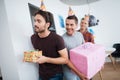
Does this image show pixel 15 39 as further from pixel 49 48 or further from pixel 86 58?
pixel 86 58

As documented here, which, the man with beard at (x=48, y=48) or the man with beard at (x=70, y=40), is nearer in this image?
the man with beard at (x=48, y=48)

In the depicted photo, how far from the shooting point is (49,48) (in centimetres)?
161

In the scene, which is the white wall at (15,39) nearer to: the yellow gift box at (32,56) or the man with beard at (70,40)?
the yellow gift box at (32,56)

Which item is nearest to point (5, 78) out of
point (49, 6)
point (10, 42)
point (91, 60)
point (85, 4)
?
point (10, 42)

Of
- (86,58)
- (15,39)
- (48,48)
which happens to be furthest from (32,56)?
(86,58)

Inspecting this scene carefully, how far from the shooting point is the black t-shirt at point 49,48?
62.3 inches

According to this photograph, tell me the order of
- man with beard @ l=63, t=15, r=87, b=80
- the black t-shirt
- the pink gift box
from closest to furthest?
the black t-shirt
the pink gift box
man with beard @ l=63, t=15, r=87, b=80

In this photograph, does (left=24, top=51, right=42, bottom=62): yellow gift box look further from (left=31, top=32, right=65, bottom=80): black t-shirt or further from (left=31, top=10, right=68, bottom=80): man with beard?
(left=31, top=32, right=65, bottom=80): black t-shirt

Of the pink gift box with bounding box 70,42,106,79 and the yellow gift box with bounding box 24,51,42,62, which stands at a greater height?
the yellow gift box with bounding box 24,51,42,62

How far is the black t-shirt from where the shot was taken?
158 centimetres

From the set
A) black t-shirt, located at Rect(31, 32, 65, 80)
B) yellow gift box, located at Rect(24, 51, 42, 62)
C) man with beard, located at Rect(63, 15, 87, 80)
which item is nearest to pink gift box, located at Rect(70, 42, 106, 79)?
man with beard, located at Rect(63, 15, 87, 80)

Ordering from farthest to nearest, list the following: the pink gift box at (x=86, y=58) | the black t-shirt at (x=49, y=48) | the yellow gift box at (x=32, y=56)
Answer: the pink gift box at (x=86, y=58), the black t-shirt at (x=49, y=48), the yellow gift box at (x=32, y=56)

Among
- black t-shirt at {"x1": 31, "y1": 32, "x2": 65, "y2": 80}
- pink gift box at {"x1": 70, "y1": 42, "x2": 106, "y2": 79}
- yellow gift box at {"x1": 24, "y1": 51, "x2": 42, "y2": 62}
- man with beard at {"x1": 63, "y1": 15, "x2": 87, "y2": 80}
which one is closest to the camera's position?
yellow gift box at {"x1": 24, "y1": 51, "x2": 42, "y2": 62}

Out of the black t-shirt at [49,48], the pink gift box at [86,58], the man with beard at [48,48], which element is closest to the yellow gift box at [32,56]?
the man with beard at [48,48]
